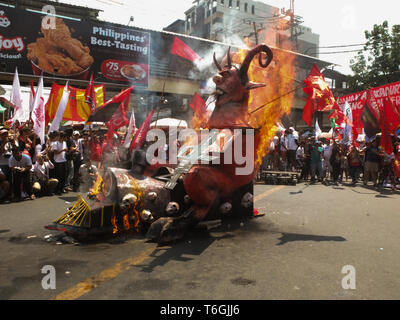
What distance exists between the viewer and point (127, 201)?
495 centimetres

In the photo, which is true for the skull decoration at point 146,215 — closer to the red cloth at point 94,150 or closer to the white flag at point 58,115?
the red cloth at point 94,150

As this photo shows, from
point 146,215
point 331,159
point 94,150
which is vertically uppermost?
point 94,150

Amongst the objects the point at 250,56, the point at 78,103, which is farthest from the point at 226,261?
the point at 78,103

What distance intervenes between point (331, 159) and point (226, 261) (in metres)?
10.7

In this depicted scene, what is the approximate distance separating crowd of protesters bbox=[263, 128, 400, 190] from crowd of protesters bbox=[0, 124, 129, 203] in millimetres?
7479

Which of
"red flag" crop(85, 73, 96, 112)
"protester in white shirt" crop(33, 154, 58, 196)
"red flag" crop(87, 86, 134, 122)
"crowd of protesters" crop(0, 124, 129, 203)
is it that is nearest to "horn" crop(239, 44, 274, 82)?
"crowd of protesters" crop(0, 124, 129, 203)

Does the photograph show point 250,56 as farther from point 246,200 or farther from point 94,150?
point 94,150

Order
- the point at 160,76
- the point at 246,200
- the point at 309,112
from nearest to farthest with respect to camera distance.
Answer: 1. the point at 246,200
2. the point at 309,112
3. the point at 160,76

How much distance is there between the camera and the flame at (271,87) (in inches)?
253

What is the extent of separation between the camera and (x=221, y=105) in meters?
5.99

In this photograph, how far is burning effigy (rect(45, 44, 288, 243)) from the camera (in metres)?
5.00
